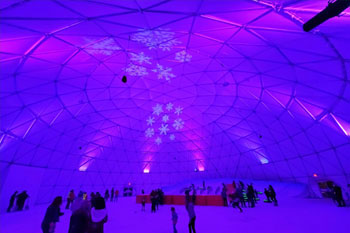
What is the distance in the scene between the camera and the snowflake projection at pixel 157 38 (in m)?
14.3

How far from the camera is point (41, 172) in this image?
29875 mm

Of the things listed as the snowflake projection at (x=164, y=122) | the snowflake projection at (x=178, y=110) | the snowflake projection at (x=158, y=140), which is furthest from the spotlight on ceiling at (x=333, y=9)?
the snowflake projection at (x=158, y=140)

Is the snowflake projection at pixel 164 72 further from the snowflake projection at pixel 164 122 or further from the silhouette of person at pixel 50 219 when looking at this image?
the silhouette of person at pixel 50 219

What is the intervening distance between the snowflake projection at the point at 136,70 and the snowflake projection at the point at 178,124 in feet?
52.3

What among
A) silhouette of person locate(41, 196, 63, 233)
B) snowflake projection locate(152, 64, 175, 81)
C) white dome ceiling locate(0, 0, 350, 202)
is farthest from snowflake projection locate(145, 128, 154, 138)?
silhouette of person locate(41, 196, 63, 233)

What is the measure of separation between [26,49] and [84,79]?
6982 millimetres

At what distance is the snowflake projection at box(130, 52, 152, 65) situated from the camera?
701 inches

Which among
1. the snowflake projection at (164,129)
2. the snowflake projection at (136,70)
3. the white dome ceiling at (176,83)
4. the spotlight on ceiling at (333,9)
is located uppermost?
the snowflake projection at (164,129)

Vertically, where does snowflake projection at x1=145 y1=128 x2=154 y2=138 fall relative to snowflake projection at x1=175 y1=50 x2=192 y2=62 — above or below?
above

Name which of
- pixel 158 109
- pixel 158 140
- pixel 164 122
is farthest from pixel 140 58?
pixel 158 140

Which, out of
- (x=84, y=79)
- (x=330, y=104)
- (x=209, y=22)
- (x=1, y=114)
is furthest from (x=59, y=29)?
(x=330, y=104)

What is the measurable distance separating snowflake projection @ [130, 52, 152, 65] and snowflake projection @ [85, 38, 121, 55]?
1.83 meters

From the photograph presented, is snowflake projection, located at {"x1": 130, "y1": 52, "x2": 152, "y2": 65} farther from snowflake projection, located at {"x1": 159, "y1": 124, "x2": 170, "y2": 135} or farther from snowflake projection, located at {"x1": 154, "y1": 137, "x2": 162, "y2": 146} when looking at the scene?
snowflake projection, located at {"x1": 154, "y1": 137, "x2": 162, "y2": 146}

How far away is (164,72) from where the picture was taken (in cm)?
2156
